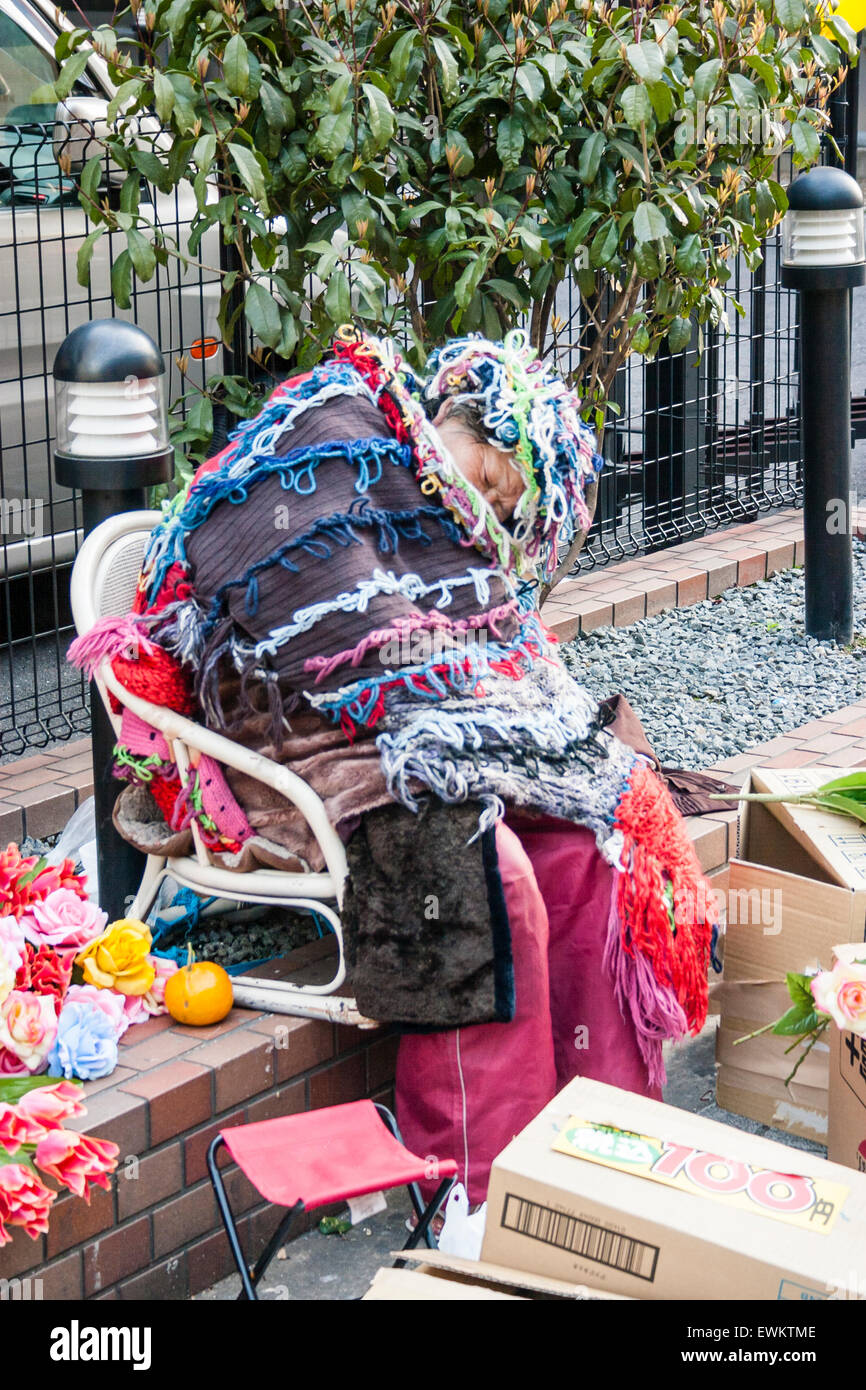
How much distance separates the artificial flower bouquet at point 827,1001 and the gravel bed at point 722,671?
4.20 ft

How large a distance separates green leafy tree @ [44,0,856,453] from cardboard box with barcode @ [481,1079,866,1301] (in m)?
1.76

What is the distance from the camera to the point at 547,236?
12.3 ft

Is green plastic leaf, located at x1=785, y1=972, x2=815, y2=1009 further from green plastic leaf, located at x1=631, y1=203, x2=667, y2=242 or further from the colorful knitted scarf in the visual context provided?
green plastic leaf, located at x1=631, y1=203, x2=667, y2=242

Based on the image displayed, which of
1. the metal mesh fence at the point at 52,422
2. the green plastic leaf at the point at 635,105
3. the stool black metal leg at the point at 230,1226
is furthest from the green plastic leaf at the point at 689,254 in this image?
the stool black metal leg at the point at 230,1226

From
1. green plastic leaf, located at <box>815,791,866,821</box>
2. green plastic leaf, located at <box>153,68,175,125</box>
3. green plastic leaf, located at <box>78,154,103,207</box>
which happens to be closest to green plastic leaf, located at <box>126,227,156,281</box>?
green plastic leaf, located at <box>78,154,103,207</box>

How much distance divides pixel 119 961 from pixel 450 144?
197 centimetres

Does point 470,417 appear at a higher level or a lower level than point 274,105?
lower

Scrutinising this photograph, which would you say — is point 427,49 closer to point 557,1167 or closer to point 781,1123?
point 781,1123

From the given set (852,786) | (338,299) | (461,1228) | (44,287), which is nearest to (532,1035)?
(461,1228)

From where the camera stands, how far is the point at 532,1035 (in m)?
2.37

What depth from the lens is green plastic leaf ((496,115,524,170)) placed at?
11.7ft

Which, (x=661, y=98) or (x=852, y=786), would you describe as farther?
(x=661, y=98)

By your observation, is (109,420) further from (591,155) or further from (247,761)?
(591,155)

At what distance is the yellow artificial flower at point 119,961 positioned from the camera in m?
2.47
